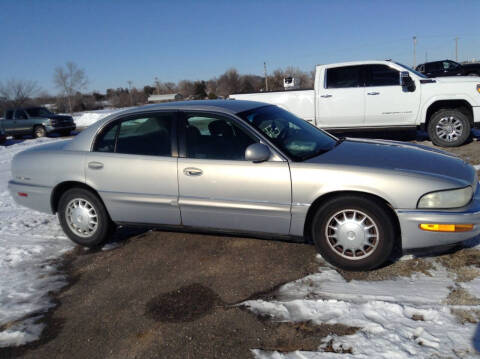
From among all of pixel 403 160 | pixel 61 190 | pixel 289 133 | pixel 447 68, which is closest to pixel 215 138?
pixel 289 133

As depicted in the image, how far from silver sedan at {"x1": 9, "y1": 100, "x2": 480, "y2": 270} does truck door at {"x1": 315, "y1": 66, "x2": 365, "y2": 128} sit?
5083 millimetres

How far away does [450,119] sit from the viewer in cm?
888

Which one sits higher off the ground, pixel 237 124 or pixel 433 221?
pixel 237 124

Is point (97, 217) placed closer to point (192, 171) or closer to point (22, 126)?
point (192, 171)

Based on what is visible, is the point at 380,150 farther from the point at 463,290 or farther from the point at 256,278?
the point at 256,278

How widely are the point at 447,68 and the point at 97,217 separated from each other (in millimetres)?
23264

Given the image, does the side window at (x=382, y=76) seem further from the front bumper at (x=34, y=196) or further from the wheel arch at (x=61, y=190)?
the front bumper at (x=34, y=196)

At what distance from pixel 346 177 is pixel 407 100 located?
6.42 meters

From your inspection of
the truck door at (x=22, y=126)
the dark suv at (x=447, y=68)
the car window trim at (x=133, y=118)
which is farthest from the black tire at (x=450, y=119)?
the truck door at (x=22, y=126)

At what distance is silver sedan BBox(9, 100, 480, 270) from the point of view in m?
3.44

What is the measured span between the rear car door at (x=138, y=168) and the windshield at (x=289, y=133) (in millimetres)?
898

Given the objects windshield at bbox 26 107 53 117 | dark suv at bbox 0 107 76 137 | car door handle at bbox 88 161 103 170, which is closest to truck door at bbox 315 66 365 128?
car door handle at bbox 88 161 103 170

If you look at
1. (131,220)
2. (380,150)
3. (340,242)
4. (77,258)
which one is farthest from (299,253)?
(77,258)

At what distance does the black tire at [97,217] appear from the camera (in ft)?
15.0
